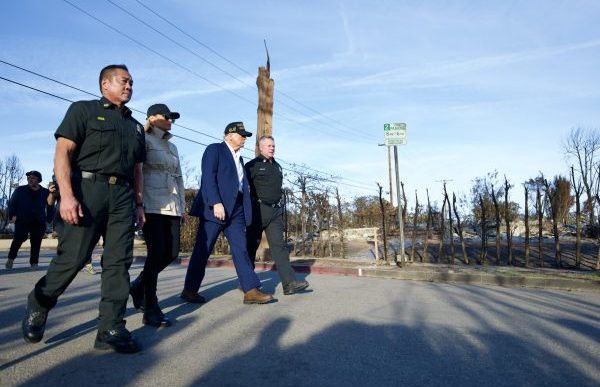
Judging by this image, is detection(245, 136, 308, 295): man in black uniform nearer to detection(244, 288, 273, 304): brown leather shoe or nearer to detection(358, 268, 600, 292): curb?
detection(244, 288, 273, 304): brown leather shoe

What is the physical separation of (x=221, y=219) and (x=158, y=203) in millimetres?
774

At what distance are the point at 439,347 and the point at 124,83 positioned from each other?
2893 millimetres

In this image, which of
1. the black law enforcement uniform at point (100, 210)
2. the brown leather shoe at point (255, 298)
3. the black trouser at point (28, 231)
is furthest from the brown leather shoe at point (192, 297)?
the black trouser at point (28, 231)

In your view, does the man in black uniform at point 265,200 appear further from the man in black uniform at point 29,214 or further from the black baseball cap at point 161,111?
the man in black uniform at point 29,214

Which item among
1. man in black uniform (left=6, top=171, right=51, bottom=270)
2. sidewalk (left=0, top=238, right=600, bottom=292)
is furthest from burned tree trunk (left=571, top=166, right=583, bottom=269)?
man in black uniform (left=6, top=171, right=51, bottom=270)

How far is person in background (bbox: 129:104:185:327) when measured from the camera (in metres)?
4.04

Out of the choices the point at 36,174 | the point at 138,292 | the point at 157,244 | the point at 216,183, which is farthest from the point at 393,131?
the point at 36,174

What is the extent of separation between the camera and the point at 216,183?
4852 mm

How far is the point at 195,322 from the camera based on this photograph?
155 inches

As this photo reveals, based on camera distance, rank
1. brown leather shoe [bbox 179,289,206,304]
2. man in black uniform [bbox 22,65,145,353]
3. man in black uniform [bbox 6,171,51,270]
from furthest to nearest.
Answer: man in black uniform [bbox 6,171,51,270], brown leather shoe [bbox 179,289,206,304], man in black uniform [bbox 22,65,145,353]

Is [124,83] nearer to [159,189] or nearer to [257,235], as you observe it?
[159,189]

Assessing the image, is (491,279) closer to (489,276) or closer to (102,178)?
(489,276)

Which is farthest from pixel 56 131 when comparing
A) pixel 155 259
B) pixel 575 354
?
pixel 575 354

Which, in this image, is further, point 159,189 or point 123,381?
point 159,189
